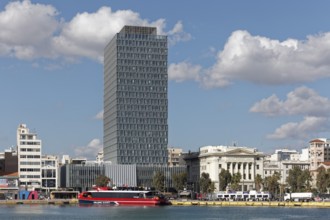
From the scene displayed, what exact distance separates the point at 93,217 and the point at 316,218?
50823mm

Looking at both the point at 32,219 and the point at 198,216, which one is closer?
the point at 32,219

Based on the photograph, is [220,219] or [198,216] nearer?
[220,219]

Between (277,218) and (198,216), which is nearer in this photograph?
(277,218)

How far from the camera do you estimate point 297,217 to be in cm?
18200

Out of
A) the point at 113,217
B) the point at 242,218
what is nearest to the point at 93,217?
the point at 113,217

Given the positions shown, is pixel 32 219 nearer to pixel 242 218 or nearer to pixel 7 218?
pixel 7 218

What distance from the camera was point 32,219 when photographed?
179m

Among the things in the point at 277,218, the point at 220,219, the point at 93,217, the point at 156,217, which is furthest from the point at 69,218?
the point at 277,218

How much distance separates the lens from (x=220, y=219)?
178375 millimetres

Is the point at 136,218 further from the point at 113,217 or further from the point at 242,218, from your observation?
the point at 242,218

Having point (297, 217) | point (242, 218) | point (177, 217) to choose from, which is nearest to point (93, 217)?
point (177, 217)

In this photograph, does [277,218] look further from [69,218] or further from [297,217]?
[69,218]

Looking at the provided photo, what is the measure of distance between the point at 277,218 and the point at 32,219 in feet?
178

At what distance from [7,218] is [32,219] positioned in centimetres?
706
